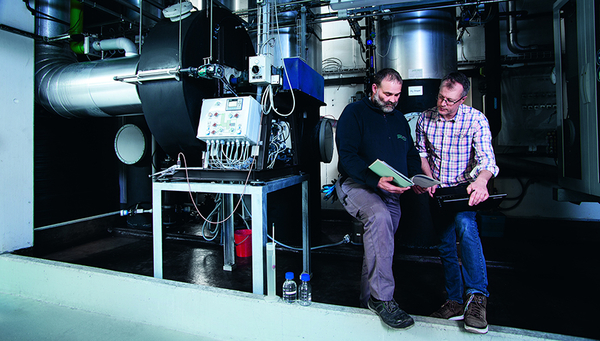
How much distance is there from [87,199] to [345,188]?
11.0 ft

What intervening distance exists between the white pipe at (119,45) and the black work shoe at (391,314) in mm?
2984

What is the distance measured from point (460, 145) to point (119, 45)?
3.07 m

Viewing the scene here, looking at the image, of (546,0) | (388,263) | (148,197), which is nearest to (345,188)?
(388,263)

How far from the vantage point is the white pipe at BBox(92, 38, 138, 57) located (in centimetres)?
305

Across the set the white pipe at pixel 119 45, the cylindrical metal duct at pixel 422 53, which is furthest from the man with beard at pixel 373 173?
the white pipe at pixel 119 45

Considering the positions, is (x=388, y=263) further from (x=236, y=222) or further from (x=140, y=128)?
(x=140, y=128)

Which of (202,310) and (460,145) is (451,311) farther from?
(202,310)

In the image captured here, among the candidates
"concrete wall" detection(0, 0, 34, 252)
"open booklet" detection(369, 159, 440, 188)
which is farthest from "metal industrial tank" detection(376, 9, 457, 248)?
"concrete wall" detection(0, 0, 34, 252)

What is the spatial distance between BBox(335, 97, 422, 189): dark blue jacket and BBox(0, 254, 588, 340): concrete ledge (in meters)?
0.68

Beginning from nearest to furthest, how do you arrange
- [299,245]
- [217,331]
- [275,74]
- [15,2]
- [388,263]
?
[388,263] → [217,331] → [275,74] → [15,2] → [299,245]

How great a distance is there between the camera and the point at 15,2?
2.69m

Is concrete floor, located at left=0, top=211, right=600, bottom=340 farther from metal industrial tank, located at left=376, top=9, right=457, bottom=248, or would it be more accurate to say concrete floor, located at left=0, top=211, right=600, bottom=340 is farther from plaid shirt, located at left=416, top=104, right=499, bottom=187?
plaid shirt, located at left=416, top=104, right=499, bottom=187

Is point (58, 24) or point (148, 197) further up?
point (58, 24)

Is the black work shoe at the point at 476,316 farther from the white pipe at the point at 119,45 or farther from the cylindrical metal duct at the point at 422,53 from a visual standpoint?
the white pipe at the point at 119,45
